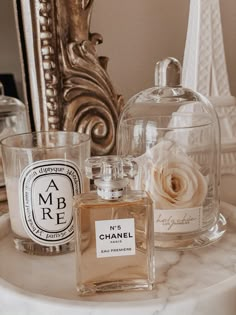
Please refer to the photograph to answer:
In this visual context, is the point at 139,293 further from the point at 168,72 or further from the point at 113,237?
the point at 168,72

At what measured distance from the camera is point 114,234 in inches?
14.7

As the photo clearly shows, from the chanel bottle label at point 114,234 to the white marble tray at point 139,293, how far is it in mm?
Answer: 37

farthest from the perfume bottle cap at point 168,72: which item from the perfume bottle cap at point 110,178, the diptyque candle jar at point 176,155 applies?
the perfume bottle cap at point 110,178


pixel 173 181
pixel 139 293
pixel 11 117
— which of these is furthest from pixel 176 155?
pixel 11 117

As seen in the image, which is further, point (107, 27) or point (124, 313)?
point (107, 27)

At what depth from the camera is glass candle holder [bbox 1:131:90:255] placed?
42 centimetres

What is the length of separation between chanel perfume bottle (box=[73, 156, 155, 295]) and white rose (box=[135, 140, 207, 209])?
0.05m

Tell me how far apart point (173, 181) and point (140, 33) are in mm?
333

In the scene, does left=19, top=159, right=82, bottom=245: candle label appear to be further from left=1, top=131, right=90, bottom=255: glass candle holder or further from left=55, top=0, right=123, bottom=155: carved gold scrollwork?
left=55, top=0, right=123, bottom=155: carved gold scrollwork

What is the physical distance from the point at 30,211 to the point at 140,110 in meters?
0.17

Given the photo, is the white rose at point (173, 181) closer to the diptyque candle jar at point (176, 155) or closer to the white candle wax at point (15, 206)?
the diptyque candle jar at point (176, 155)

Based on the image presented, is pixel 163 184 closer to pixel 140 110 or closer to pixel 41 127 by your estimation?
pixel 140 110

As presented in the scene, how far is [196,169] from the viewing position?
0.45 m

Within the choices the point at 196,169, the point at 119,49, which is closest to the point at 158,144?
the point at 196,169
